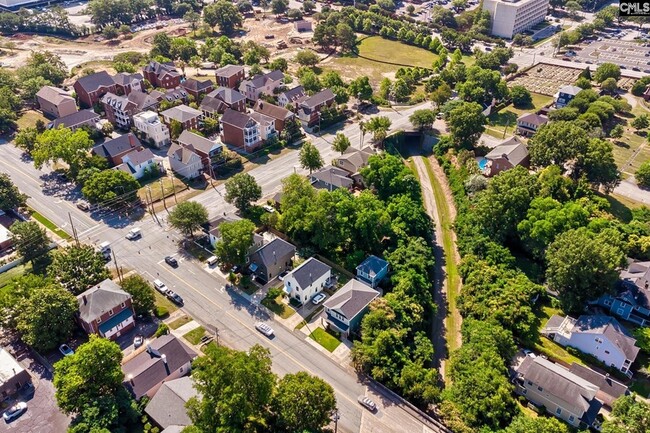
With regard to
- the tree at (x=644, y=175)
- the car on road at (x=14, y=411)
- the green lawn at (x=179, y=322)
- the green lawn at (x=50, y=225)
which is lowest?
the tree at (x=644, y=175)

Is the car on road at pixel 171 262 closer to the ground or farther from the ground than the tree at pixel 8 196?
closer to the ground

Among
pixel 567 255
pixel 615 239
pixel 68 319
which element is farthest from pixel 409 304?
pixel 68 319

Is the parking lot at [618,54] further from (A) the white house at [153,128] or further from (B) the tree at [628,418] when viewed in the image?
(B) the tree at [628,418]

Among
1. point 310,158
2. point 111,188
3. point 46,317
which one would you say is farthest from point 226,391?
point 310,158

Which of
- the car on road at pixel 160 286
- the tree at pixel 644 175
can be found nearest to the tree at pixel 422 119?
the tree at pixel 644 175

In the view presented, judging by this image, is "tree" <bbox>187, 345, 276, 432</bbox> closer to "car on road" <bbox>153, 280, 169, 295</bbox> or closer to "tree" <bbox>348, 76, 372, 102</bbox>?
"car on road" <bbox>153, 280, 169, 295</bbox>

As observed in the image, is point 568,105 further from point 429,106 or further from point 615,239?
point 615,239

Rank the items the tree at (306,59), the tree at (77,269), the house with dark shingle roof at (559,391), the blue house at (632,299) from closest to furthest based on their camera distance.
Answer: the house with dark shingle roof at (559,391)
the tree at (77,269)
the blue house at (632,299)
the tree at (306,59)
